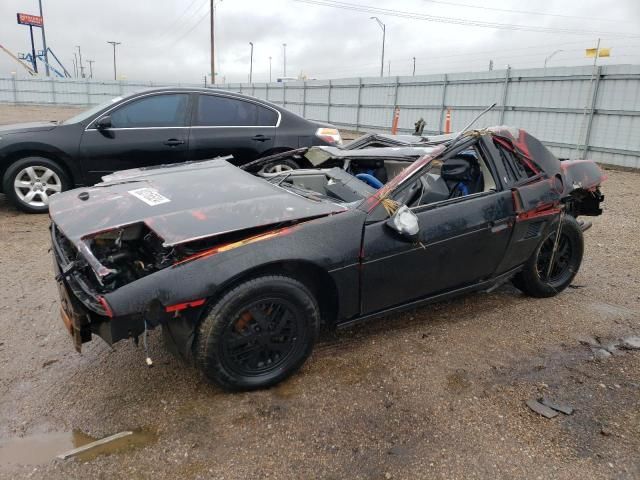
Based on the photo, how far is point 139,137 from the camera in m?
5.98

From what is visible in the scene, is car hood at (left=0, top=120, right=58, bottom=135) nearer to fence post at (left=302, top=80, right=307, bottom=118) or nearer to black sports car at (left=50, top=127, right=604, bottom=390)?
black sports car at (left=50, top=127, right=604, bottom=390)

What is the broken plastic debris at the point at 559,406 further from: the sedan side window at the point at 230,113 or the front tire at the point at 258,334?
the sedan side window at the point at 230,113

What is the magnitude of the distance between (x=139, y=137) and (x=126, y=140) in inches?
6.1

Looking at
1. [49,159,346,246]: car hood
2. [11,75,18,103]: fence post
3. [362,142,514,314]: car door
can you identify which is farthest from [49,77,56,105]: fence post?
[362,142,514,314]: car door

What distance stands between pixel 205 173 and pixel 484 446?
2.51 metres

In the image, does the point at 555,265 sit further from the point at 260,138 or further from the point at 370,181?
the point at 260,138

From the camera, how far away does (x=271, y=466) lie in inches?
86.7

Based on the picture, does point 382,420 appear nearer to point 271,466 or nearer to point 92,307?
point 271,466

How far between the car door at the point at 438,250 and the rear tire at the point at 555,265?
1.98 ft

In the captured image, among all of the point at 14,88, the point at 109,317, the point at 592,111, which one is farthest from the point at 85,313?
the point at 14,88

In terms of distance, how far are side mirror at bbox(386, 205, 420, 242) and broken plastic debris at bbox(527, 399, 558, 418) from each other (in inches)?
44.3

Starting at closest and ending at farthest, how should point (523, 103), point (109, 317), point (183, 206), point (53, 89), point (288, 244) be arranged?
point (109, 317) → point (288, 244) → point (183, 206) → point (523, 103) → point (53, 89)

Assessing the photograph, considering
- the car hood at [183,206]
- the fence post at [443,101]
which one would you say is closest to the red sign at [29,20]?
the fence post at [443,101]

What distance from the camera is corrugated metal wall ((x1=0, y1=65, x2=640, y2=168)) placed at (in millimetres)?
11508
